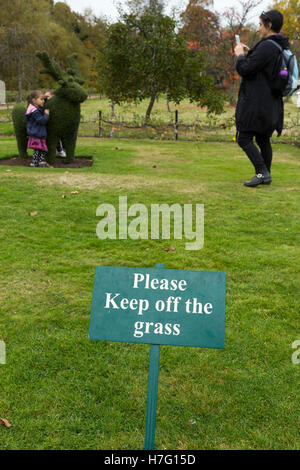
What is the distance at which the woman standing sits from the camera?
592 cm

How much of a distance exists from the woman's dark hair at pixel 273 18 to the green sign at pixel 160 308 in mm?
5185

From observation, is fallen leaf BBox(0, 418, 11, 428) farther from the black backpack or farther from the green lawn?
the black backpack

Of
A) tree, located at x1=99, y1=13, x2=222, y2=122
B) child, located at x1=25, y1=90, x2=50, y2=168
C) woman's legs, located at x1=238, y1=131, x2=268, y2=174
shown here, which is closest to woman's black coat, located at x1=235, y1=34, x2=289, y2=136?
woman's legs, located at x1=238, y1=131, x2=268, y2=174

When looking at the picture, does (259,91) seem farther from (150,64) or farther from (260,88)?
(150,64)

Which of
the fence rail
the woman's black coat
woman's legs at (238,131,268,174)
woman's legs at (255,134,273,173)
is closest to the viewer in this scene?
the woman's black coat

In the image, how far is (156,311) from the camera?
6.68 feet

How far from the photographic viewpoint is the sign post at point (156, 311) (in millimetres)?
2006

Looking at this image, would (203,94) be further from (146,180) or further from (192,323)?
(192,323)

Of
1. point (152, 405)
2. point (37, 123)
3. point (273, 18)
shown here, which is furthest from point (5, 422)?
point (37, 123)

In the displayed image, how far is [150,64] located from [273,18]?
10.5 metres

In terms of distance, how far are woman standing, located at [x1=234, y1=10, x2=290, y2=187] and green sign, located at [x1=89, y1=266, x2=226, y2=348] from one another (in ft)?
15.6

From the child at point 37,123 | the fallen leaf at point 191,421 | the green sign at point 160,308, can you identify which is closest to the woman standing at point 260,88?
the child at point 37,123

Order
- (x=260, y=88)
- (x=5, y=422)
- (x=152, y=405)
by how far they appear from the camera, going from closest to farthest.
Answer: (x=152, y=405) < (x=5, y=422) < (x=260, y=88)

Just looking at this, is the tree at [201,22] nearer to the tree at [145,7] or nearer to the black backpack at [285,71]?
the tree at [145,7]
